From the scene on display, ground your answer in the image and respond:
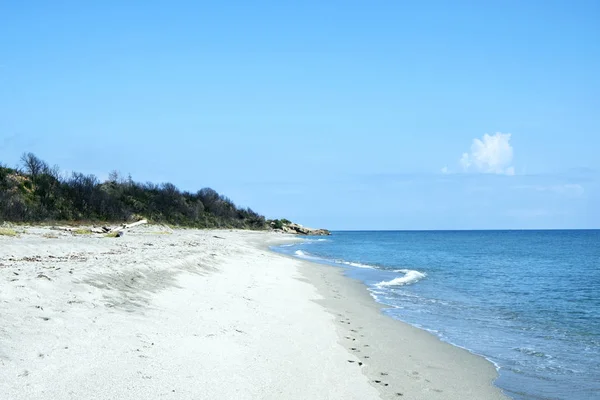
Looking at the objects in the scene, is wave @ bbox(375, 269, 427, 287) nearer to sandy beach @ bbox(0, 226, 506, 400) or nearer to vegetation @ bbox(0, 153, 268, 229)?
sandy beach @ bbox(0, 226, 506, 400)

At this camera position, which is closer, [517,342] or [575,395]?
[575,395]

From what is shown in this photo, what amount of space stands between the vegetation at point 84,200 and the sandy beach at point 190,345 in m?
28.0

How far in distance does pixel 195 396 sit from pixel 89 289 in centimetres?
551

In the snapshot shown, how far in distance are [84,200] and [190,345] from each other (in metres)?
45.7

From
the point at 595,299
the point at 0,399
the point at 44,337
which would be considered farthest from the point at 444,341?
the point at 595,299

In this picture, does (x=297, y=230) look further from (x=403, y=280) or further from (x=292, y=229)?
(x=403, y=280)

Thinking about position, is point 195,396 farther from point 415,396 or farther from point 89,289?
point 89,289

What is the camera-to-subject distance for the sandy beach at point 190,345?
6.34 meters

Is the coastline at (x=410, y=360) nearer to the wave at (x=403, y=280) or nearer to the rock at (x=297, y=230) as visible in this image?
the wave at (x=403, y=280)

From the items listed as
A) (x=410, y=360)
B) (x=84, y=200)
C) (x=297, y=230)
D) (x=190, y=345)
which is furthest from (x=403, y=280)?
(x=297, y=230)

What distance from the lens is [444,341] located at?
1232 centimetres

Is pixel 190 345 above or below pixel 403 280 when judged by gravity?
above

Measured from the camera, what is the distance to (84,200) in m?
49.3

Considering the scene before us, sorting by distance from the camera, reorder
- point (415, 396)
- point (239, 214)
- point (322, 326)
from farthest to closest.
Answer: point (239, 214) → point (322, 326) → point (415, 396)
